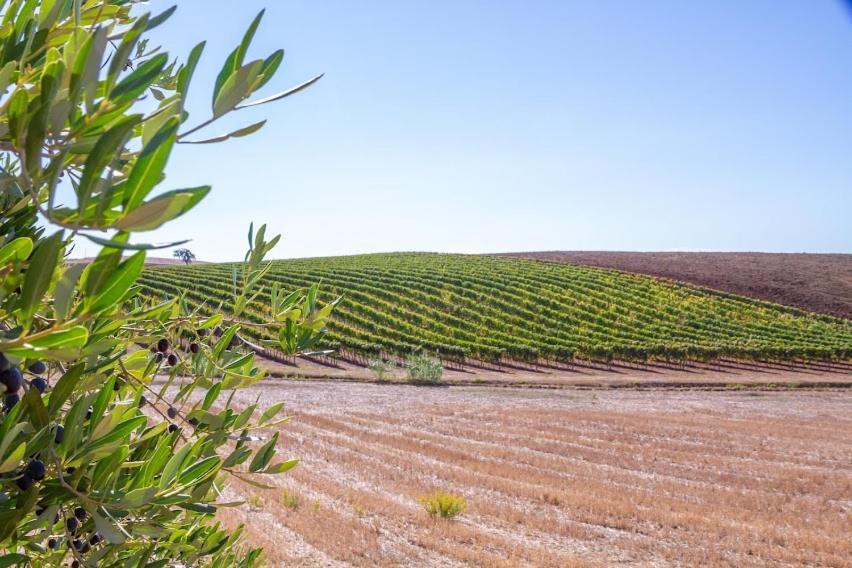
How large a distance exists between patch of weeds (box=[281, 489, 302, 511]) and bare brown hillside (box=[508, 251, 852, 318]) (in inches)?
1977

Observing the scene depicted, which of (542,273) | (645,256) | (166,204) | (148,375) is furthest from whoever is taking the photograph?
(645,256)

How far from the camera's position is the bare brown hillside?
52.6 meters

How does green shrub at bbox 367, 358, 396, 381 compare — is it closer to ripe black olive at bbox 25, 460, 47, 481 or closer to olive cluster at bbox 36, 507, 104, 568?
olive cluster at bbox 36, 507, 104, 568

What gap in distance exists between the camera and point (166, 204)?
2.16 ft

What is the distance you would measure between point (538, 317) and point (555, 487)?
32315mm

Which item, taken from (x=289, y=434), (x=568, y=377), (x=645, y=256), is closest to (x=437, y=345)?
(x=568, y=377)

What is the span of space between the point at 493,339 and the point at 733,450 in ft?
76.6

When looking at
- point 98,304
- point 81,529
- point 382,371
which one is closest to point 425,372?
point 382,371

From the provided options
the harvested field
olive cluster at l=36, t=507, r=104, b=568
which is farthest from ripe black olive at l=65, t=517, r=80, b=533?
the harvested field

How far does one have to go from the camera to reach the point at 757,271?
60.7 metres

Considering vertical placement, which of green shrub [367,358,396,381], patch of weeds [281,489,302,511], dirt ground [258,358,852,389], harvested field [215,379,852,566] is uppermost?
patch of weeds [281,489,302,511]

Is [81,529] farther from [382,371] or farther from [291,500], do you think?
[382,371]

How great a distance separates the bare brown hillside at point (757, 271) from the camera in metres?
52.6

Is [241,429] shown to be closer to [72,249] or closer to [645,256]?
[72,249]
